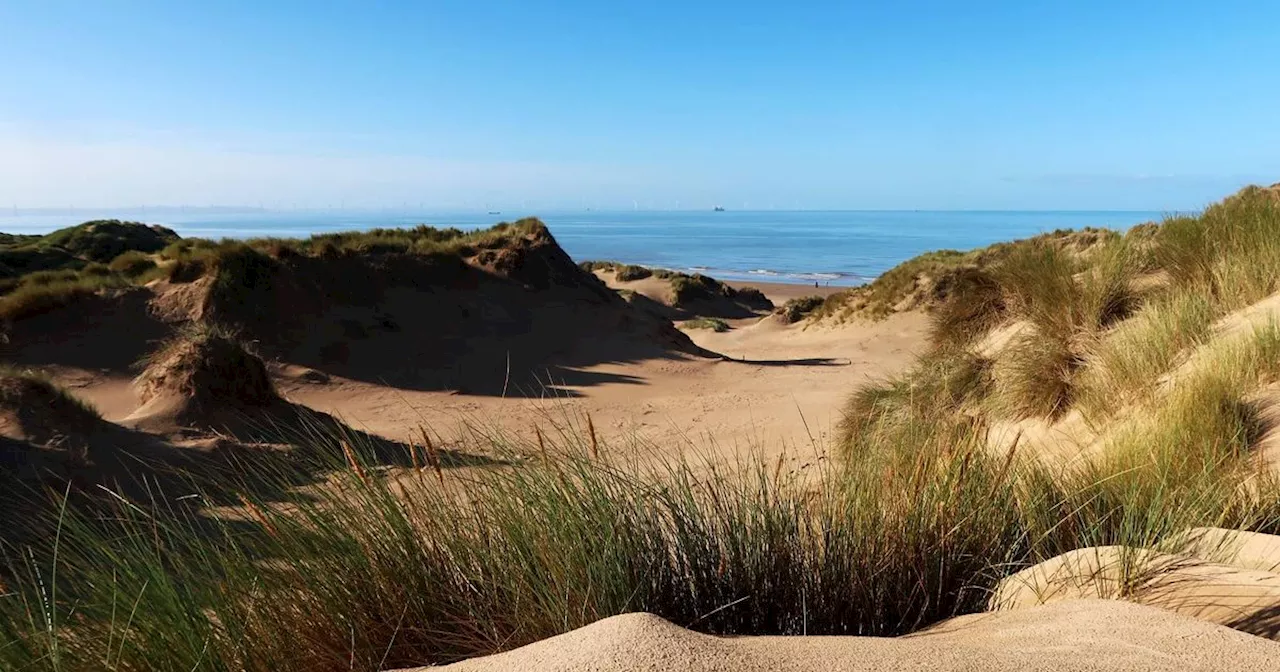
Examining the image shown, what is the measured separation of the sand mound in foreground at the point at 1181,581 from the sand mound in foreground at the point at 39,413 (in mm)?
9267

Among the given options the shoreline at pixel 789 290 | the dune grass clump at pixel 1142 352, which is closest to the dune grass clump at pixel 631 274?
the shoreline at pixel 789 290

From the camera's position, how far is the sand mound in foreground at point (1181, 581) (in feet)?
7.83

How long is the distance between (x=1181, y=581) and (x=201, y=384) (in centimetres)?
1110

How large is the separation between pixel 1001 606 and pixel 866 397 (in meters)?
5.59

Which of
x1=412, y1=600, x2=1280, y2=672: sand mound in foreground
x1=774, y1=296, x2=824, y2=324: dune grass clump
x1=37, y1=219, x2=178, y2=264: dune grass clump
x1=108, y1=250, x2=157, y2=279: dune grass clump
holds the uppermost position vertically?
x1=37, y1=219, x2=178, y2=264: dune grass clump

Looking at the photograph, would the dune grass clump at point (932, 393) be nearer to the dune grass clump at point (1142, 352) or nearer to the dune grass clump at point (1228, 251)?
the dune grass clump at point (1142, 352)

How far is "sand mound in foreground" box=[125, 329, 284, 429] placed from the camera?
9.68 metres

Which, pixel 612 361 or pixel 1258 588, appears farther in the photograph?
pixel 612 361

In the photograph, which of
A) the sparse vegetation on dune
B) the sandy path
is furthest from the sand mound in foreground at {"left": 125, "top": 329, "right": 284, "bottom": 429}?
the sparse vegetation on dune

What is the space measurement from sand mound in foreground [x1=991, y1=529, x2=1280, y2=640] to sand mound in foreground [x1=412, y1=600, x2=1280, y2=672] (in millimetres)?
302

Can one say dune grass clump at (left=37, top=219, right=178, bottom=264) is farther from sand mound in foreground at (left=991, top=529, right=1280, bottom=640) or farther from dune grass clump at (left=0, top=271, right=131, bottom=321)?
sand mound in foreground at (left=991, top=529, right=1280, bottom=640)

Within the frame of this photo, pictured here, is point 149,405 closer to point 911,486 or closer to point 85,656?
point 85,656

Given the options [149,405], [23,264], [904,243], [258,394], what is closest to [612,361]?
[258,394]

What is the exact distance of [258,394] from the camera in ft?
35.0
